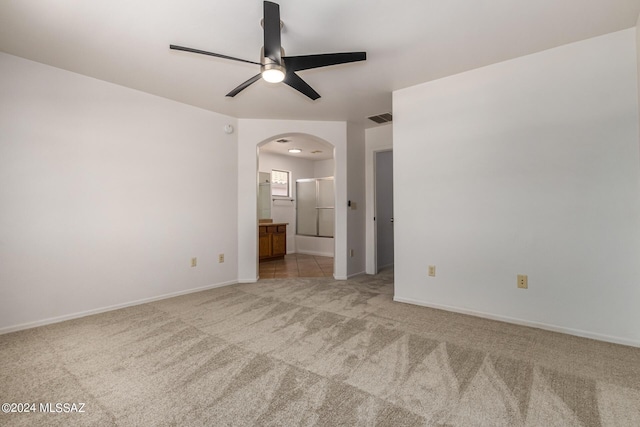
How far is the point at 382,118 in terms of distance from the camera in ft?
14.1

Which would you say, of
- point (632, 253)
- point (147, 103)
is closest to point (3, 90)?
point (147, 103)

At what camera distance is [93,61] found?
2615 mm

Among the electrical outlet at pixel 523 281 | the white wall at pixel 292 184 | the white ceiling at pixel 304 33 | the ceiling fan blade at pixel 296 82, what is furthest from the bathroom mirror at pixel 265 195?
the electrical outlet at pixel 523 281

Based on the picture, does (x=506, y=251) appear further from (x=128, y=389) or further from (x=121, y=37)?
(x=121, y=37)

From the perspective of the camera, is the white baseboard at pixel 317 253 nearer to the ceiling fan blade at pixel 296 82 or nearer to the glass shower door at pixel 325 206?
the glass shower door at pixel 325 206

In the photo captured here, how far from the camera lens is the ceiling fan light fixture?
6.44 feet

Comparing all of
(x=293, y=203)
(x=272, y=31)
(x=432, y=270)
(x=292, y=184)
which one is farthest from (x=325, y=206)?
(x=272, y=31)

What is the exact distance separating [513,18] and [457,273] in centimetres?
218

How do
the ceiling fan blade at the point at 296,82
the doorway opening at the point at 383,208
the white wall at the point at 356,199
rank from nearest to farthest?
the ceiling fan blade at the point at 296,82 < the white wall at the point at 356,199 < the doorway opening at the point at 383,208

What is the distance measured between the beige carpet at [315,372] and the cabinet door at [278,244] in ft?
10.9

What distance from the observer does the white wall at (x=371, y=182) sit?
4762 millimetres

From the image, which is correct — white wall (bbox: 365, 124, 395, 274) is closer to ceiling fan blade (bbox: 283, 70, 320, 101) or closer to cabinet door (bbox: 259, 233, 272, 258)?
cabinet door (bbox: 259, 233, 272, 258)

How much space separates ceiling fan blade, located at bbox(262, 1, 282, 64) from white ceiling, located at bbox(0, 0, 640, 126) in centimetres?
23

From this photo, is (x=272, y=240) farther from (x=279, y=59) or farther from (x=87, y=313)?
(x=279, y=59)
